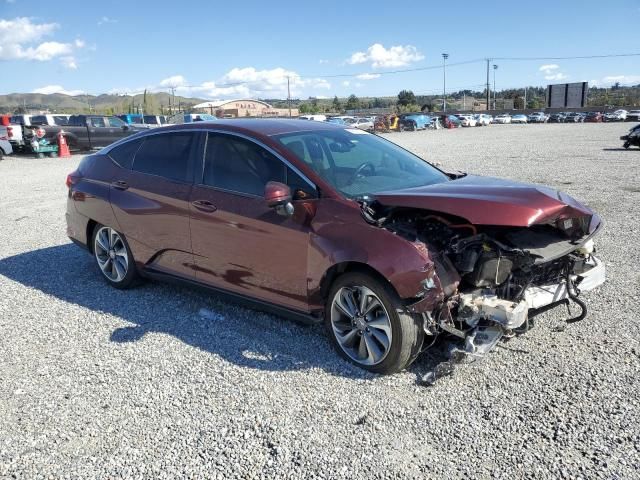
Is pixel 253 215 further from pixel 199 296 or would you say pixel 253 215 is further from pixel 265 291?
pixel 199 296

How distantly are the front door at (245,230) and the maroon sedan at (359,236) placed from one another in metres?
0.01

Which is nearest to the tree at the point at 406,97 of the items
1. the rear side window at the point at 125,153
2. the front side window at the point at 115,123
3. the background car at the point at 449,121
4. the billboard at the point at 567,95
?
the billboard at the point at 567,95

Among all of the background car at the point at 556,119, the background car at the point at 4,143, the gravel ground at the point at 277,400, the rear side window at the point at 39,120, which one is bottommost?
the background car at the point at 556,119

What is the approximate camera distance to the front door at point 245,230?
13.4ft

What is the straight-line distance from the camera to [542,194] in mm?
3670

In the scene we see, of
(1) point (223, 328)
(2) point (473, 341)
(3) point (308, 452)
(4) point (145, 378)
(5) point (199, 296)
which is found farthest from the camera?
(5) point (199, 296)

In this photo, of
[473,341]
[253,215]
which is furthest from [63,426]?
[473,341]

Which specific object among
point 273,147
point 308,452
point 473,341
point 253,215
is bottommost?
point 308,452

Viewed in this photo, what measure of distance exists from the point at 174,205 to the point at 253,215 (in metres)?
1.01

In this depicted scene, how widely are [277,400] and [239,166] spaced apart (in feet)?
6.44

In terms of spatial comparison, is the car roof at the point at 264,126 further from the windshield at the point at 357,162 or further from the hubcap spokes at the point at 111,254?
the hubcap spokes at the point at 111,254

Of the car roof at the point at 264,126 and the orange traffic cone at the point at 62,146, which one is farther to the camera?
the orange traffic cone at the point at 62,146

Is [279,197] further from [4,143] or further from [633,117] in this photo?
[633,117]

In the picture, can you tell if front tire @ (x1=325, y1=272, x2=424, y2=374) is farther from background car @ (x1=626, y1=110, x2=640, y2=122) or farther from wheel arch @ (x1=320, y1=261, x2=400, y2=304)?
background car @ (x1=626, y1=110, x2=640, y2=122)
